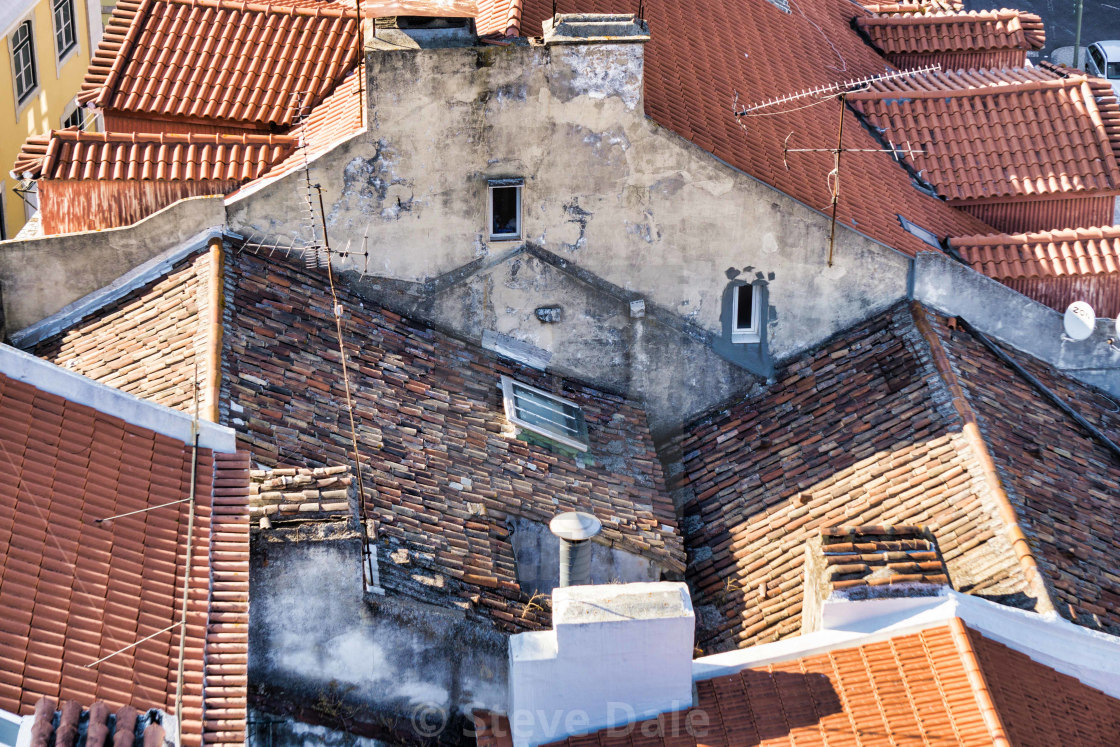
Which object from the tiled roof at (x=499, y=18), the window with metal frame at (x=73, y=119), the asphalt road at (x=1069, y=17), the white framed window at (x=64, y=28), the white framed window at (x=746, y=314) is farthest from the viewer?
the asphalt road at (x=1069, y=17)

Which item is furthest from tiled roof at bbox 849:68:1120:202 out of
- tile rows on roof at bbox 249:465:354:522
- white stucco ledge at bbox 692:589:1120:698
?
tile rows on roof at bbox 249:465:354:522

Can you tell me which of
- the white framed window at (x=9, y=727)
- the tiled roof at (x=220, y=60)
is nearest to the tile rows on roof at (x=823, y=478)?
the tiled roof at (x=220, y=60)

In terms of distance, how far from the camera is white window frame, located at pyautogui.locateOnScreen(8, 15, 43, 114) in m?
35.9

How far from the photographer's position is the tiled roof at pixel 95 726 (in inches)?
538

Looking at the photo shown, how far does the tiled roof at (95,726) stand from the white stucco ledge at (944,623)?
6.88m

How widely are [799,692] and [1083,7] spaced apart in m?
42.6

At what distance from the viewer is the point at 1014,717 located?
57.9 feet

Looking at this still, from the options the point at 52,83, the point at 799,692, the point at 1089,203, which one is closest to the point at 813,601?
the point at 799,692

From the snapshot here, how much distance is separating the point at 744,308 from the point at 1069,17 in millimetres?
34155

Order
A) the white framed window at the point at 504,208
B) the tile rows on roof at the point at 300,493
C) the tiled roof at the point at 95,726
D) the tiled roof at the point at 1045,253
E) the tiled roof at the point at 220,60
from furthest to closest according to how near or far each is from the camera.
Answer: the tiled roof at the point at 1045,253, the tiled roof at the point at 220,60, the white framed window at the point at 504,208, the tile rows on roof at the point at 300,493, the tiled roof at the point at 95,726

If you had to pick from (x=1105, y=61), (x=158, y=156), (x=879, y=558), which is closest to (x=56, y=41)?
(x=158, y=156)

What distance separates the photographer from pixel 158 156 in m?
24.3

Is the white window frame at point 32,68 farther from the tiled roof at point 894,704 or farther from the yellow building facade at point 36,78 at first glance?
the tiled roof at point 894,704

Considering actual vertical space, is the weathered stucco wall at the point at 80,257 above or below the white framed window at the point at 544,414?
above
